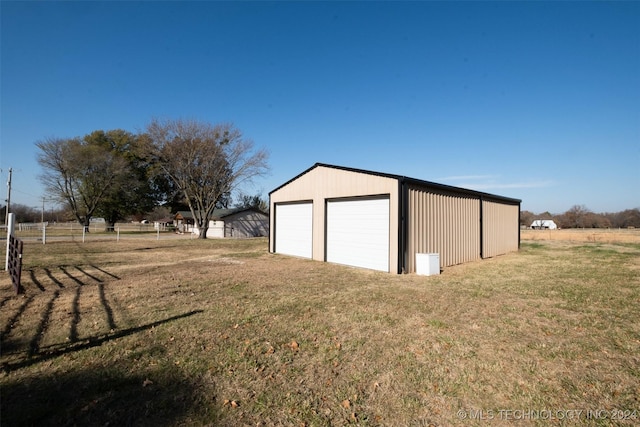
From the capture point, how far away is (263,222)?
3716 cm

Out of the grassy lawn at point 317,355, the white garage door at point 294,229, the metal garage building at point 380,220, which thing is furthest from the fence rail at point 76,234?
the grassy lawn at point 317,355

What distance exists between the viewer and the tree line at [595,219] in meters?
75.3

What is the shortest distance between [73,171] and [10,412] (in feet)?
139

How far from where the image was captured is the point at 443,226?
1237 cm

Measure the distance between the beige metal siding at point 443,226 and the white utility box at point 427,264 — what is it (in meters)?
0.28

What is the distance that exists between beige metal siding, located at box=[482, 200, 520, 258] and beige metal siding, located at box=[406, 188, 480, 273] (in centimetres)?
110

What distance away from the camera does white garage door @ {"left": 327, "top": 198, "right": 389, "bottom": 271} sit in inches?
438

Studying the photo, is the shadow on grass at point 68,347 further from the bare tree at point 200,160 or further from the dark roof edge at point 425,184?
the bare tree at point 200,160

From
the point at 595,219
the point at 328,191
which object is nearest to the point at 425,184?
the point at 328,191

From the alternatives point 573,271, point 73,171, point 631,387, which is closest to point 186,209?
point 73,171

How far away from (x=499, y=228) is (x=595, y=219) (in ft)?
279

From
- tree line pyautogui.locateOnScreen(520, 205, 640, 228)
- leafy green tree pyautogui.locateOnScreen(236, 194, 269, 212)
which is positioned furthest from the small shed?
tree line pyautogui.locateOnScreen(520, 205, 640, 228)

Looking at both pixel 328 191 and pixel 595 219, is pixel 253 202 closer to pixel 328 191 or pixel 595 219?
pixel 328 191

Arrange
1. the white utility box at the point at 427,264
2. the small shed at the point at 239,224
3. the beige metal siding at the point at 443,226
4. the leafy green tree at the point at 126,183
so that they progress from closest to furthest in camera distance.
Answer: the white utility box at the point at 427,264, the beige metal siding at the point at 443,226, the small shed at the point at 239,224, the leafy green tree at the point at 126,183
